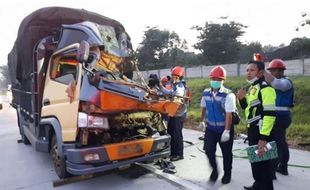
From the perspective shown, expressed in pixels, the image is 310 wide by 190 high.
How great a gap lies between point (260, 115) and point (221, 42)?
127 ft

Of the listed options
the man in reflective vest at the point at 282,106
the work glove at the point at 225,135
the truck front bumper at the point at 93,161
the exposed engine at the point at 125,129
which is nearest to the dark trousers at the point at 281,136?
the man in reflective vest at the point at 282,106

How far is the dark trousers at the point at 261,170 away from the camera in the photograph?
3982mm

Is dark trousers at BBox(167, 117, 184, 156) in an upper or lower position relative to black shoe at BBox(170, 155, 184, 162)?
upper

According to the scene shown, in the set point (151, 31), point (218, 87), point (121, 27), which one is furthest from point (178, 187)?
point (151, 31)

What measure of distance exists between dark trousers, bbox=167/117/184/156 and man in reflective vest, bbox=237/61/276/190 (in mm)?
2138

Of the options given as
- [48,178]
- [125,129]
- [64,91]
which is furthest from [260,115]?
[48,178]

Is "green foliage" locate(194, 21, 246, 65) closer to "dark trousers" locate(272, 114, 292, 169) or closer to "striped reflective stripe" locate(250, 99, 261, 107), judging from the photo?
"dark trousers" locate(272, 114, 292, 169)

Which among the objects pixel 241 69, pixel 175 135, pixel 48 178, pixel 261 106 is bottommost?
pixel 48 178

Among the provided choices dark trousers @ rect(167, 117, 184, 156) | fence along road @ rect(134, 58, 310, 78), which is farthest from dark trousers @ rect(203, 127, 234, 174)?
fence along road @ rect(134, 58, 310, 78)

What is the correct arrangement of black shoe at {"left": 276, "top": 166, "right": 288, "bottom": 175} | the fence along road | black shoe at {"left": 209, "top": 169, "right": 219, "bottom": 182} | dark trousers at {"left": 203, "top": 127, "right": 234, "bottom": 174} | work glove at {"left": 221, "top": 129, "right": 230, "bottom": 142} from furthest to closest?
1. the fence along road
2. black shoe at {"left": 276, "top": 166, "right": 288, "bottom": 175}
3. black shoe at {"left": 209, "top": 169, "right": 219, "bottom": 182}
4. dark trousers at {"left": 203, "top": 127, "right": 234, "bottom": 174}
5. work glove at {"left": 221, "top": 129, "right": 230, "bottom": 142}

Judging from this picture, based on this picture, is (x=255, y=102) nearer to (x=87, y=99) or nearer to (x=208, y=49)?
(x=87, y=99)

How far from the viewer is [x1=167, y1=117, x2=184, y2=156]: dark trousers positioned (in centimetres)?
620

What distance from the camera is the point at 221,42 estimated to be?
135ft

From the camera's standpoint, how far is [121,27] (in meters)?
6.80
